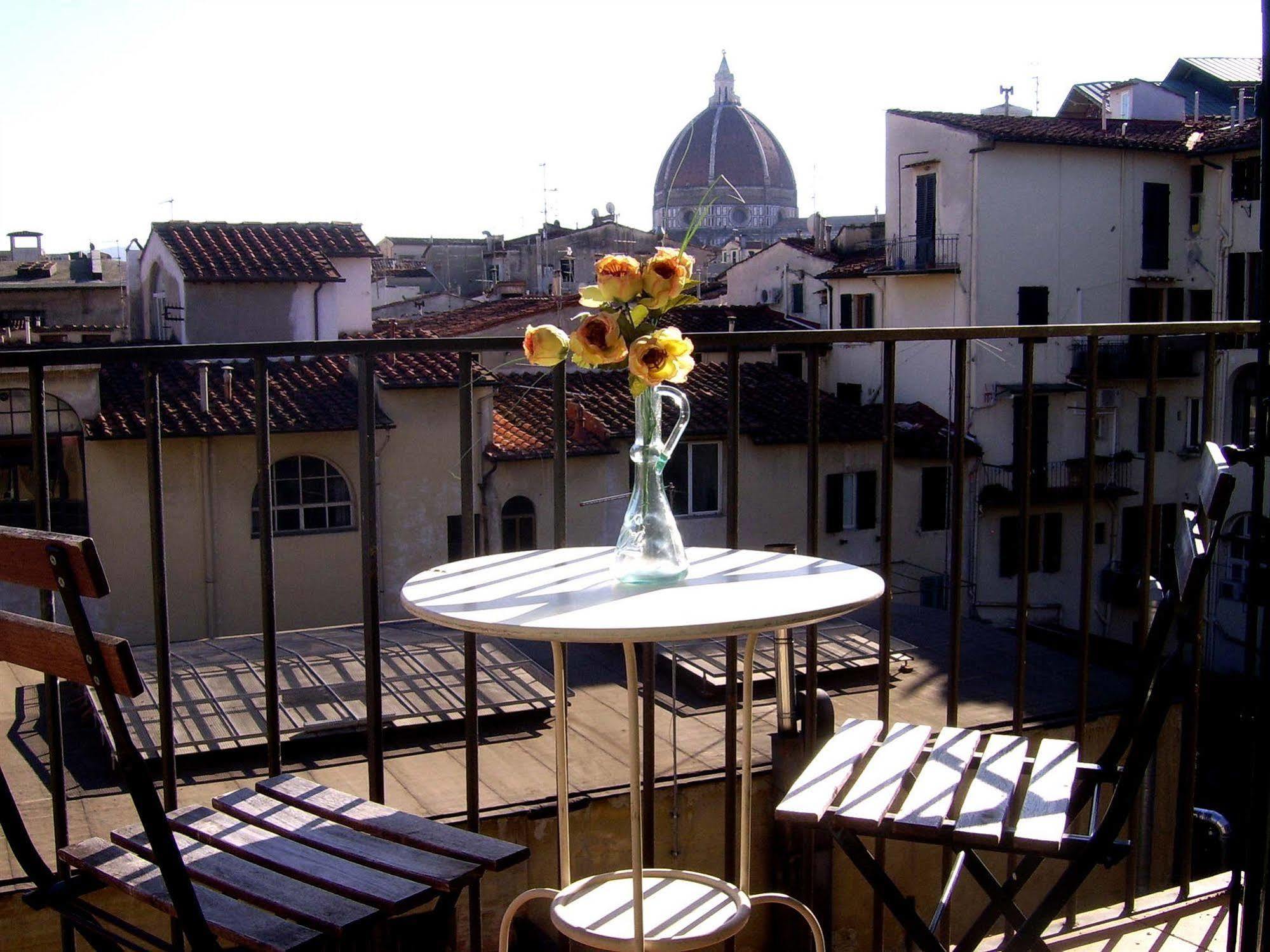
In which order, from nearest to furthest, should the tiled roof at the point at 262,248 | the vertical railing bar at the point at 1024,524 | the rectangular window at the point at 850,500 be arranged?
1. the vertical railing bar at the point at 1024,524
2. the tiled roof at the point at 262,248
3. the rectangular window at the point at 850,500

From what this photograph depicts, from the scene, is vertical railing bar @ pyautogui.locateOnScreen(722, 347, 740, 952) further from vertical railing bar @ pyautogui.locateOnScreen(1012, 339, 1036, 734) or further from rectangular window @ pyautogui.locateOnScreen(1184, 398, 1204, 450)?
rectangular window @ pyautogui.locateOnScreen(1184, 398, 1204, 450)

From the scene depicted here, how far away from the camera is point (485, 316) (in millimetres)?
27938

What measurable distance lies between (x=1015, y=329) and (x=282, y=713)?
10.5 m

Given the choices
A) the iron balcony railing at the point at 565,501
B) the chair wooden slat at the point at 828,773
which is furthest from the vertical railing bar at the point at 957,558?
the chair wooden slat at the point at 828,773

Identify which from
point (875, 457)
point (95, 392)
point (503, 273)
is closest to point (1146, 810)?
point (875, 457)

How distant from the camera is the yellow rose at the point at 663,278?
2139 mm

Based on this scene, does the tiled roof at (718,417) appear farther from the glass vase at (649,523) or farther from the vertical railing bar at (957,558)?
the glass vase at (649,523)

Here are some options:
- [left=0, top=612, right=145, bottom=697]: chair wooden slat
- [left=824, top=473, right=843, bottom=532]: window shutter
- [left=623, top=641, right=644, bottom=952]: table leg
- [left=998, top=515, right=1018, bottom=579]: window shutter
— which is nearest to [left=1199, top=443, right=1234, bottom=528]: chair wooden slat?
[left=623, top=641, right=644, bottom=952]: table leg

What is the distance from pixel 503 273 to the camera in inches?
1802

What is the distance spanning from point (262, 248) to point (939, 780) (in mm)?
24057

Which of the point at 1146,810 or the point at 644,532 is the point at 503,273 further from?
the point at 644,532

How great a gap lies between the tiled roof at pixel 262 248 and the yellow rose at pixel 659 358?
22.2 meters

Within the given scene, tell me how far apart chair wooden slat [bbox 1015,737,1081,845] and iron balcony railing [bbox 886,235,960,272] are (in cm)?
2688

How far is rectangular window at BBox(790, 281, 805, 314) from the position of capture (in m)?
33.8
